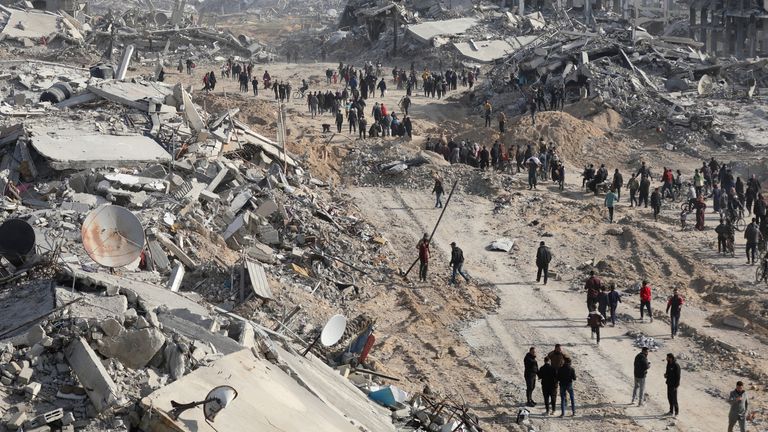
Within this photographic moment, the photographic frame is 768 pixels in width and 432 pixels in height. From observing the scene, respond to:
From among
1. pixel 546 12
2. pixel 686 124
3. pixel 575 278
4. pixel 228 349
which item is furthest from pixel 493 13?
pixel 228 349

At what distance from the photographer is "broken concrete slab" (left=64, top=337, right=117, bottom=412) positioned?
10.5 metres

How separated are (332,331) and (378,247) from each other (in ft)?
26.1

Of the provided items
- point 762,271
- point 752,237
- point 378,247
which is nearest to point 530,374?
point 378,247

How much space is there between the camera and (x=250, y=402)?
1111cm

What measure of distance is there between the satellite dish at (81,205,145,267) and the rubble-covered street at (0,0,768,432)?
0.03 m

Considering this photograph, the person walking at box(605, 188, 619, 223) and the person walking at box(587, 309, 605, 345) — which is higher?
the person walking at box(605, 188, 619, 223)

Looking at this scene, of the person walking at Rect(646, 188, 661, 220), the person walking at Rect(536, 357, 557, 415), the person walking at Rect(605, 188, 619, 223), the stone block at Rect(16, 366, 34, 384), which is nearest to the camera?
the stone block at Rect(16, 366, 34, 384)

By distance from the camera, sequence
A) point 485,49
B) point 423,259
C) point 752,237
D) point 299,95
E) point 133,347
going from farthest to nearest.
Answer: point 485,49
point 299,95
point 752,237
point 423,259
point 133,347

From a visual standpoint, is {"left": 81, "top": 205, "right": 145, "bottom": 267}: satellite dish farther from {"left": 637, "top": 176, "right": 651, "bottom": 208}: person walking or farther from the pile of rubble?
{"left": 637, "top": 176, "right": 651, "bottom": 208}: person walking

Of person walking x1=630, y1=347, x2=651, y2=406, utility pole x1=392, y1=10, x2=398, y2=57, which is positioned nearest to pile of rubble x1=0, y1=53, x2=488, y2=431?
person walking x1=630, y1=347, x2=651, y2=406

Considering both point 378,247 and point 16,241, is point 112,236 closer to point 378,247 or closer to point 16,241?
point 16,241

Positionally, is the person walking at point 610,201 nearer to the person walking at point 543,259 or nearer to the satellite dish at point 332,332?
the person walking at point 543,259

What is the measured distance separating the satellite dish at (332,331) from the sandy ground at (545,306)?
1.40 meters

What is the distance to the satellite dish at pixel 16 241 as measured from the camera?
14.3 metres
